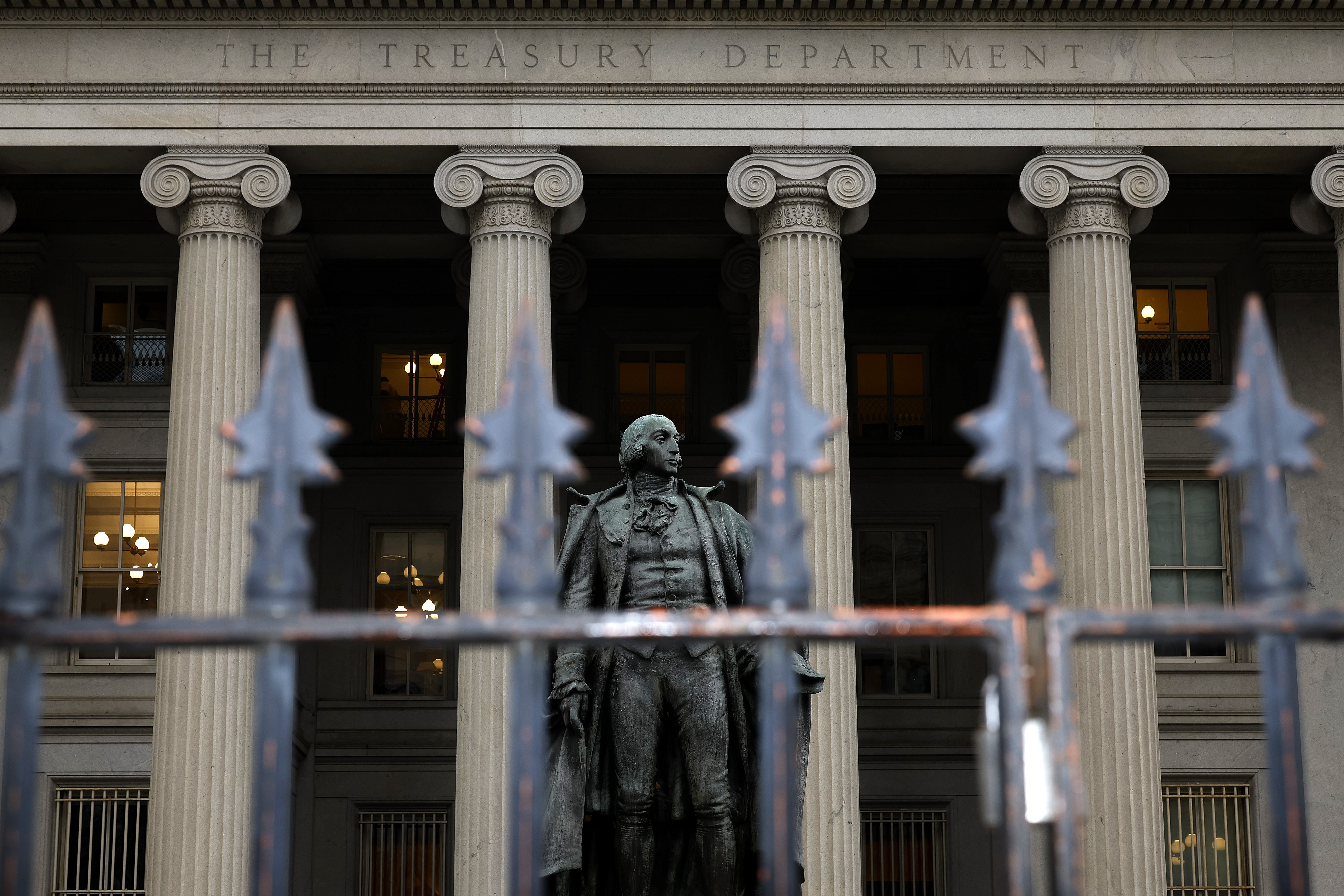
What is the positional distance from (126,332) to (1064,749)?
2870cm

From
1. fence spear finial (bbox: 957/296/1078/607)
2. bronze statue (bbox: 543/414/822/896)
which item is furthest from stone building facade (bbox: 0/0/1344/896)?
fence spear finial (bbox: 957/296/1078/607)

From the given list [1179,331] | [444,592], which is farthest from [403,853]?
[1179,331]

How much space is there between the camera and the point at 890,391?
33156 millimetres

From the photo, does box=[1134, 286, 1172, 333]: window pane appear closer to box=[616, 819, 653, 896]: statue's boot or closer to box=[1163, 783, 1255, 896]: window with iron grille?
box=[1163, 783, 1255, 896]: window with iron grille

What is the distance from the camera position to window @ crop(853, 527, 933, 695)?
1248 inches

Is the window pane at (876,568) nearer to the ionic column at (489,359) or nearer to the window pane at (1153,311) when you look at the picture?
the window pane at (1153,311)

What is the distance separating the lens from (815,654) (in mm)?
22734

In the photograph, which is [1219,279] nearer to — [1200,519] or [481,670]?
[1200,519]

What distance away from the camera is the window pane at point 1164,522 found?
1182 inches

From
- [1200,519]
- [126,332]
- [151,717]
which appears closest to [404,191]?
[126,332]

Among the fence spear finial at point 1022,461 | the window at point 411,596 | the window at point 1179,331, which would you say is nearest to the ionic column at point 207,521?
the window at point 411,596

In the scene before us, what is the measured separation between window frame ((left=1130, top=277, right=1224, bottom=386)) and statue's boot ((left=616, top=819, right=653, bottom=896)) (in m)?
24.5

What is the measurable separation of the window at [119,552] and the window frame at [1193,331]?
16.8m

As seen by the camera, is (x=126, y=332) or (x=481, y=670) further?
(x=126, y=332)
